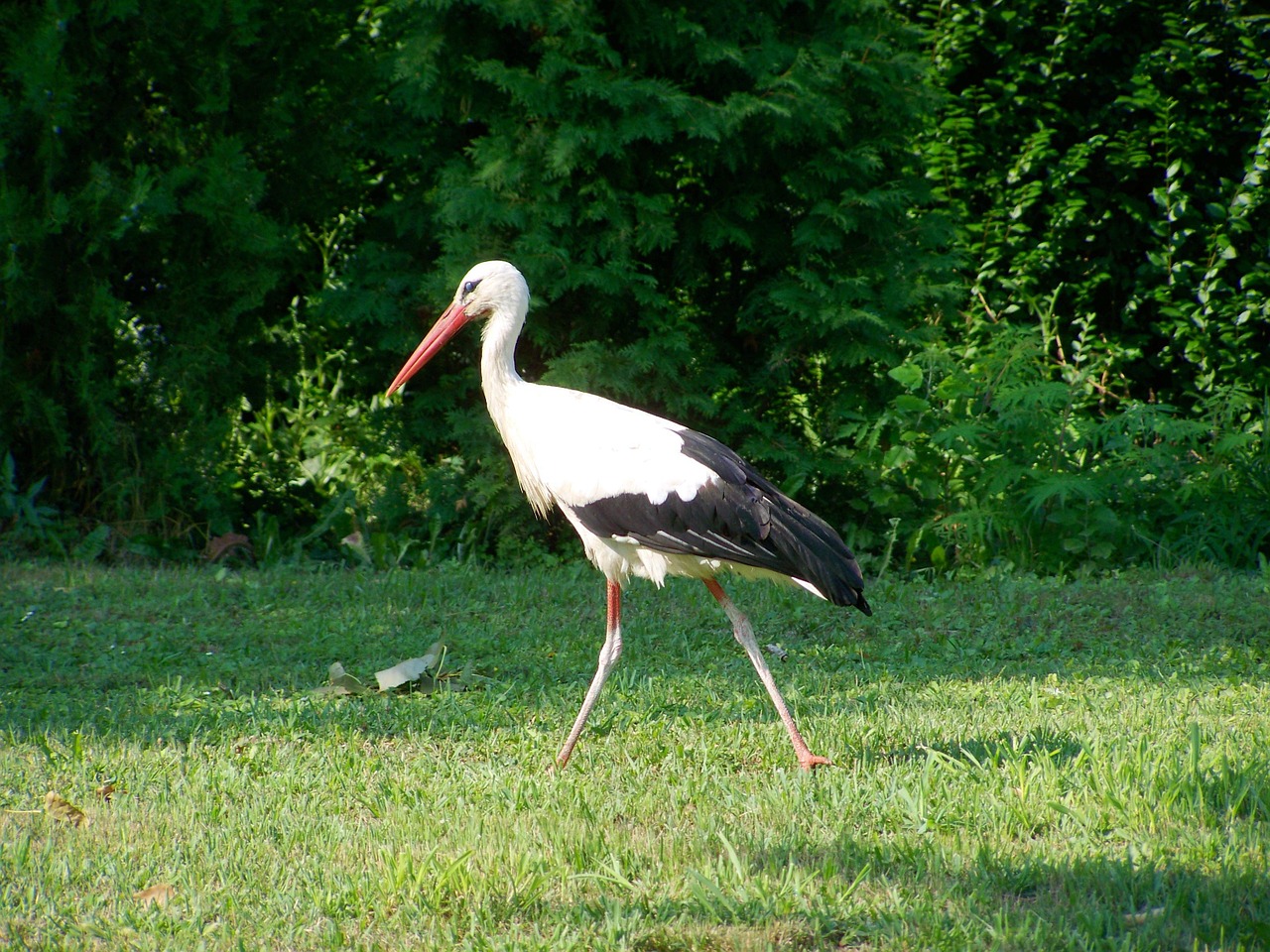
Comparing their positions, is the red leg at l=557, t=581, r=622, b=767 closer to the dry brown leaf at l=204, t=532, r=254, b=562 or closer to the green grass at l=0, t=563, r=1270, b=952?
the green grass at l=0, t=563, r=1270, b=952

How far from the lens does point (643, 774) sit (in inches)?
157

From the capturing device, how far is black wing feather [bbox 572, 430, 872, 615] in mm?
4121

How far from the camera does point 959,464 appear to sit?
735 centimetres

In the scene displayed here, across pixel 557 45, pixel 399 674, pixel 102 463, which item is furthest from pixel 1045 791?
pixel 102 463

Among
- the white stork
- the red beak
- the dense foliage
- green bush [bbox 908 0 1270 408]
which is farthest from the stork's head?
green bush [bbox 908 0 1270 408]

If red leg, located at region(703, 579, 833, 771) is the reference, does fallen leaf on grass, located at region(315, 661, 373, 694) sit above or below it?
below

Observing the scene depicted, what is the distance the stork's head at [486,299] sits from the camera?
16.4 feet

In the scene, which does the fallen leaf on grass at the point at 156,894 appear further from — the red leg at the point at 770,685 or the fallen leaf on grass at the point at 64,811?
the red leg at the point at 770,685

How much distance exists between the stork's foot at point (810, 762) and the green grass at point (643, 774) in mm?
93

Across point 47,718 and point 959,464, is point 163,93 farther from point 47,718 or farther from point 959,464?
point 959,464

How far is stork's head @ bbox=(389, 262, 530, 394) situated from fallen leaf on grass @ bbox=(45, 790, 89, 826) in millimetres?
2118

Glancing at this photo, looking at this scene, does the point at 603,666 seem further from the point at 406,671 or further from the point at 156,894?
the point at 156,894

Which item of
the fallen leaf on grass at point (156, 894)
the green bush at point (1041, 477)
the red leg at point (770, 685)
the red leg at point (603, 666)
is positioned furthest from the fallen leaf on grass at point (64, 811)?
the green bush at point (1041, 477)

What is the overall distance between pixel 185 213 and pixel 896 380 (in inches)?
169
